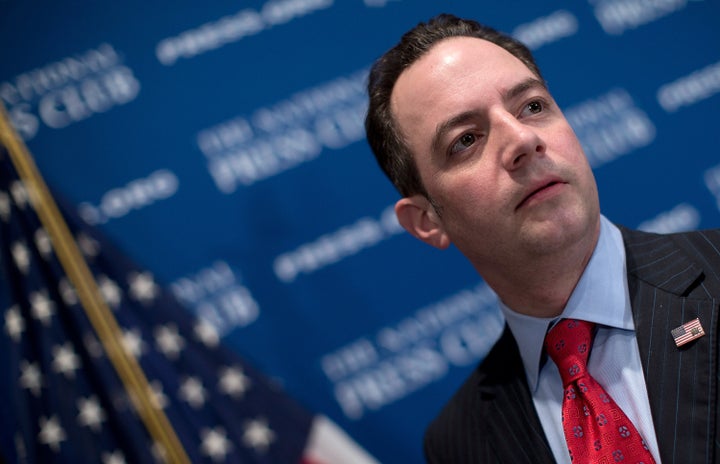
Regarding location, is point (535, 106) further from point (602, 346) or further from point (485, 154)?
point (602, 346)

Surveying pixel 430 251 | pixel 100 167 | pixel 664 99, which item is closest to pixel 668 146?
pixel 664 99

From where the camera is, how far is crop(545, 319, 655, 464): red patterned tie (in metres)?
1.30

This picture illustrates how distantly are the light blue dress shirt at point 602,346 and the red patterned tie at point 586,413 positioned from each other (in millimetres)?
23

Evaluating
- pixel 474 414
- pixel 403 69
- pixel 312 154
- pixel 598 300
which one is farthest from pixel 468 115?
pixel 312 154

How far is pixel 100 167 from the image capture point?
2.75 meters

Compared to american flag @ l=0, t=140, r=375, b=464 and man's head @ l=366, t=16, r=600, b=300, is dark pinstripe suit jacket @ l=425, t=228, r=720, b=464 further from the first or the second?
american flag @ l=0, t=140, r=375, b=464

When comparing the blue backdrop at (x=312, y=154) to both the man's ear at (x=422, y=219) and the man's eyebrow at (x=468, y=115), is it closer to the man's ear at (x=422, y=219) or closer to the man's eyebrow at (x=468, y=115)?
the man's ear at (x=422, y=219)

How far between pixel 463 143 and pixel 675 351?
2.08ft

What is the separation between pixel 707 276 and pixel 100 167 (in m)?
2.32

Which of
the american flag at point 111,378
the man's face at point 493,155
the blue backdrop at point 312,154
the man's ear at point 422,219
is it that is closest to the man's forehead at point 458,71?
the man's face at point 493,155

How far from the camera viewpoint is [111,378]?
2.46 m

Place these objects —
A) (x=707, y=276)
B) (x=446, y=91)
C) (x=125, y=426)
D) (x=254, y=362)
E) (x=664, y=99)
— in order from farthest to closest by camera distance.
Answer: (x=664, y=99) → (x=254, y=362) → (x=125, y=426) → (x=446, y=91) → (x=707, y=276)

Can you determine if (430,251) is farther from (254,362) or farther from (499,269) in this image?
(499,269)

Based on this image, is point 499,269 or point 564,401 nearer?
point 564,401
